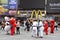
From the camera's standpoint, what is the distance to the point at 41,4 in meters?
59.0

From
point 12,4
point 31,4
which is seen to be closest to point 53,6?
point 31,4

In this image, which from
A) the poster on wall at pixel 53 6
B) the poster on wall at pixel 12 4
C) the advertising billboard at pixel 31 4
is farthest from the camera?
the advertising billboard at pixel 31 4

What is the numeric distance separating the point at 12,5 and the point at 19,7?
5.10 m

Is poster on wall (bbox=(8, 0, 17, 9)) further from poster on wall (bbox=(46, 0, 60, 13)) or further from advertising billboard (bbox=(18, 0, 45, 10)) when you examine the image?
poster on wall (bbox=(46, 0, 60, 13))

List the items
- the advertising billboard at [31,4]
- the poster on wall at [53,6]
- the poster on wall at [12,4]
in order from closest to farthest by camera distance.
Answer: the poster on wall at [12,4]
the poster on wall at [53,6]
the advertising billboard at [31,4]

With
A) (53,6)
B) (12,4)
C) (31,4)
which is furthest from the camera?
(31,4)

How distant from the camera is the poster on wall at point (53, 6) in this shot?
186 feet

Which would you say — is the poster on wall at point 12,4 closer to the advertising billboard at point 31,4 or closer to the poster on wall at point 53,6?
the advertising billboard at point 31,4

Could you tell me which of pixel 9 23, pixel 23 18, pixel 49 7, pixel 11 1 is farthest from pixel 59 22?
pixel 9 23

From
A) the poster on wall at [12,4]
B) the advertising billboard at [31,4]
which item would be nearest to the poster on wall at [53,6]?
the advertising billboard at [31,4]

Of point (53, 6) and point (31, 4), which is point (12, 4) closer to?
point (31, 4)

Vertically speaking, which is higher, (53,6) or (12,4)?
(12,4)

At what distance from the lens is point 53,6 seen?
185ft

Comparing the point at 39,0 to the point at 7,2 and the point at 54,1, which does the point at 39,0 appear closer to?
the point at 54,1
